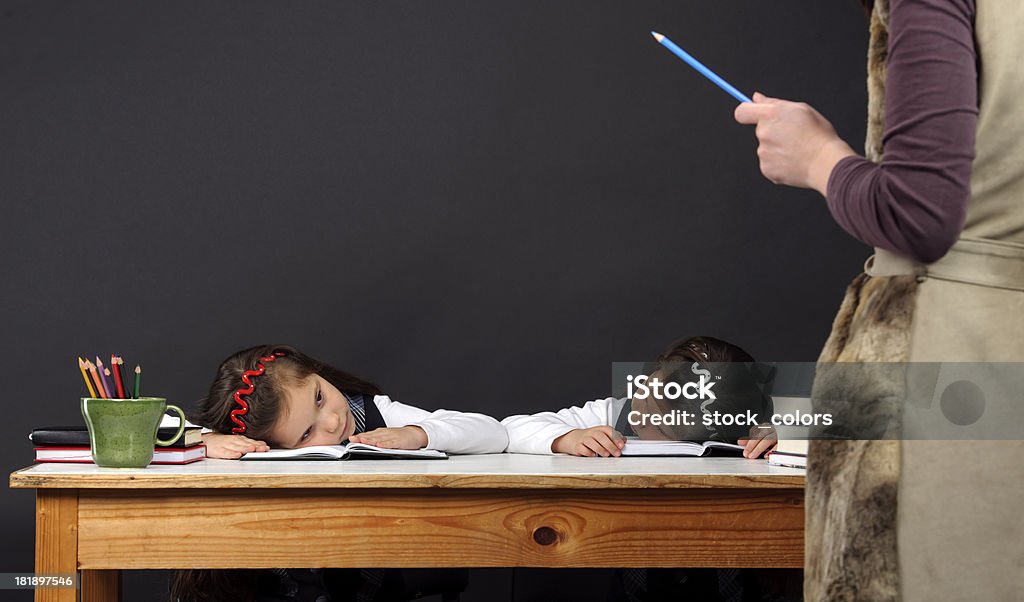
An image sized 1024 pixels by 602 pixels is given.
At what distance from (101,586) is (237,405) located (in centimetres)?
68

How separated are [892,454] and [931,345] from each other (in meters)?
0.09

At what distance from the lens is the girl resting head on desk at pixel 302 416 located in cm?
201

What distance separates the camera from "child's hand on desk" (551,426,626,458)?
1827mm

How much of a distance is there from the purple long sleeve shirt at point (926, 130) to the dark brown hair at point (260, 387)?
1.59m

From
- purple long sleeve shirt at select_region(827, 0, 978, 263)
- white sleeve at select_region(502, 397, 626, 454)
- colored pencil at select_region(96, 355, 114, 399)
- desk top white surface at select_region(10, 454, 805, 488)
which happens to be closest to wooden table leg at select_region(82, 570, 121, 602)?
desk top white surface at select_region(10, 454, 805, 488)

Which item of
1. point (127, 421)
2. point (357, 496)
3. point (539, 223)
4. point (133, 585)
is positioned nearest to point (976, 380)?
point (357, 496)

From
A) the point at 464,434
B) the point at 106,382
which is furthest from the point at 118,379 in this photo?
the point at 464,434

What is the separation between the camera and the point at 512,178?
3322 mm

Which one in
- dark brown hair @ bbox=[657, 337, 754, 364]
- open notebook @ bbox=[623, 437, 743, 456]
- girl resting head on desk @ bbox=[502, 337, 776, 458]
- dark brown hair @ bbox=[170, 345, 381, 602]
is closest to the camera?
open notebook @ bbox=[623, 437, 743, 456]

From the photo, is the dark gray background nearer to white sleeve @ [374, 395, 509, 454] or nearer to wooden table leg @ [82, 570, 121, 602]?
white sleeve @ [374, 395, 509, 454]

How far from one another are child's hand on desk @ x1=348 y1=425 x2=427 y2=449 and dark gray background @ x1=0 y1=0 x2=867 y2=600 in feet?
4.12

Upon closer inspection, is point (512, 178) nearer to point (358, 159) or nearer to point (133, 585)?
point (358, 159)

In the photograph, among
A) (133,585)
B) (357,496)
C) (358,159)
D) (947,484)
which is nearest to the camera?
(947,484)

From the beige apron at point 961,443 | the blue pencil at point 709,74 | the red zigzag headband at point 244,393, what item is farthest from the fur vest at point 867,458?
the red zigzag headband at point 244,393
